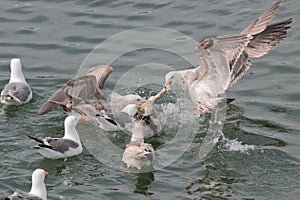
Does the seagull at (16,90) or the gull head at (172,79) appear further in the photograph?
the gull head at (172,79)

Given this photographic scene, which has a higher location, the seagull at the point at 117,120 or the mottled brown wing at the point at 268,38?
the mottled brown wing at the point at 268,38

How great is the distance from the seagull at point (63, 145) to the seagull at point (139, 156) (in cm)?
77

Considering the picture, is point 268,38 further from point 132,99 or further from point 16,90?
point 16,90

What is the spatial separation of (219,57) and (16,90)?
334 cm

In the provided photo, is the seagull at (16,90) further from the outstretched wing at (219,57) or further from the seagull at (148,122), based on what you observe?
the outstretched wing at (219,57)

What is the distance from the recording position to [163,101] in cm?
1301

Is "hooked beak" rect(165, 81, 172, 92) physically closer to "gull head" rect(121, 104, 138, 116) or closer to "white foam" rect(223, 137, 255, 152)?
"gull head" rect(121, 104, 138, 116)

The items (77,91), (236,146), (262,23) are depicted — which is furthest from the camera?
(262,23)

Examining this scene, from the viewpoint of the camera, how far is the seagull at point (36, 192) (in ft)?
29.3

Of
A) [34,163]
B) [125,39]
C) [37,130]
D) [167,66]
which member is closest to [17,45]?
[125,39]

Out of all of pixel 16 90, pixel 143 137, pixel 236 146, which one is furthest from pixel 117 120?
pixel 16 90

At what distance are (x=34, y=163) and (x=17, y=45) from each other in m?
5.47

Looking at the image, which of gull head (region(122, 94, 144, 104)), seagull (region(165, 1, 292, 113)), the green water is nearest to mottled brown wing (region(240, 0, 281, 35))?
seagull (region(165, 1, 292, 113))

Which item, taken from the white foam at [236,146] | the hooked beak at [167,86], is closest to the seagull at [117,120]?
the hooked beak at [167,86]
